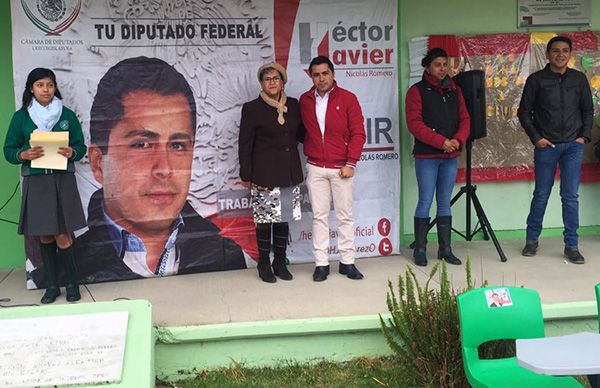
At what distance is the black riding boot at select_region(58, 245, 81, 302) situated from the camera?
4.27 m

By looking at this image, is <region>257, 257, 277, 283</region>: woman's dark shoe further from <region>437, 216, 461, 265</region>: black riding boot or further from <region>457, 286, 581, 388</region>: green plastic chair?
<region>457, 286, 581, 388</region>: green plastic chair

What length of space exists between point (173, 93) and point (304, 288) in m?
1.88

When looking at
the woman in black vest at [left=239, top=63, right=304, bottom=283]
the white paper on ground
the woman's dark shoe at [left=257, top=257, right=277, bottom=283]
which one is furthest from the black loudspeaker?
the white paper on ground

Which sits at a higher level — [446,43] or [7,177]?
[446,43]

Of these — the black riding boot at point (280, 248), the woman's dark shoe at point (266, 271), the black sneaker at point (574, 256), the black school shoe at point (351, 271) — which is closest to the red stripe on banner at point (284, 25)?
the black riding boot at point (280, 248)

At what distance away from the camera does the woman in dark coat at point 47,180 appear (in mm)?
4121

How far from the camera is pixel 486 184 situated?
18.7 feet

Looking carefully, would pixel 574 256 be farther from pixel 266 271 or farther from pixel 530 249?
pixel 266 271

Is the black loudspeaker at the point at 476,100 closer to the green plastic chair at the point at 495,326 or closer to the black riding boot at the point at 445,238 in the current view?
the black riding boot at the point at 445,238

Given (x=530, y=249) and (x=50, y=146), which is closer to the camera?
(x=50, y=146)

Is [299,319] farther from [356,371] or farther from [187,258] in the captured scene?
[187,258]

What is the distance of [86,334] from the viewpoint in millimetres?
3283

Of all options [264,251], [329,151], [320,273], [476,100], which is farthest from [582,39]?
[264,251]

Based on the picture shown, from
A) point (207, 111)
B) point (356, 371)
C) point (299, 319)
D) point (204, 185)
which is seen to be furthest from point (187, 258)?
point (356, 371)
